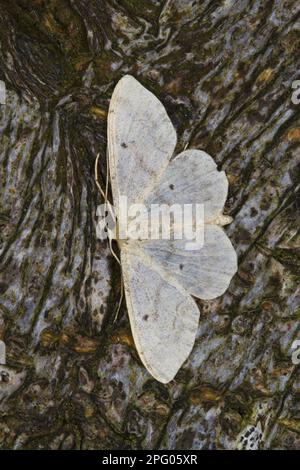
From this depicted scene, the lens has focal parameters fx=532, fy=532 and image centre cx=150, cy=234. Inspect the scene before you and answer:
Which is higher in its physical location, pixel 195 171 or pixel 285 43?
pixel 285 43

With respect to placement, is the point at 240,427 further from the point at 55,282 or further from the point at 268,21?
the point at 268,21

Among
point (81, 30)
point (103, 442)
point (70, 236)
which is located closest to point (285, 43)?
point (81, 30)

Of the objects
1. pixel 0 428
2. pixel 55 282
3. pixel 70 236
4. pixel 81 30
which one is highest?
pixel 81 30

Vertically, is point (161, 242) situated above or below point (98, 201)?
below

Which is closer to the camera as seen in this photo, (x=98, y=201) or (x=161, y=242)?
(x=98, y=201)
